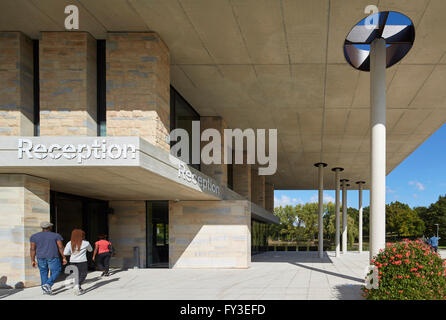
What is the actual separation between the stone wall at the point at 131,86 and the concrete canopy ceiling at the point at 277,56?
46 centimetres

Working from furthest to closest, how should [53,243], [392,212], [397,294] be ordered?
[392,212], [53,243], [397,294]

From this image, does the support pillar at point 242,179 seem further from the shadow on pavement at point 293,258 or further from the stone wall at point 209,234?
the stone wall at point 209,234

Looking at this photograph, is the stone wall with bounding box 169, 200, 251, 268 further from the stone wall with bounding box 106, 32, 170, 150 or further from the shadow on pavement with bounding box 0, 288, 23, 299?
the shadow on pavement with bounding box 0, 288, 23, 299

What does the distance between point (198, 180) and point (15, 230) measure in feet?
18.5

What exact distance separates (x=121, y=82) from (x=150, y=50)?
3.68 feet

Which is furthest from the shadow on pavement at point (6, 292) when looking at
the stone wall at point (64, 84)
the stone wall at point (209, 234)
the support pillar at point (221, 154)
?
the support pillar at point (221, 154)

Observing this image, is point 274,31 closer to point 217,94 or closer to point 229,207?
point 217,94

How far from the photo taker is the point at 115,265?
49.2ft

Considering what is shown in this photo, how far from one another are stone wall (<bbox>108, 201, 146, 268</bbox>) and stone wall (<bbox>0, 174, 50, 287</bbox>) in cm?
608

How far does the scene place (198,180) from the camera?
12398 millimetres

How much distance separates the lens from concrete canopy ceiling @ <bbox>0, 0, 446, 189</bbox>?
26.4 ft

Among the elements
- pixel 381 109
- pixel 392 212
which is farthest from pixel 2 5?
pixel 392 212

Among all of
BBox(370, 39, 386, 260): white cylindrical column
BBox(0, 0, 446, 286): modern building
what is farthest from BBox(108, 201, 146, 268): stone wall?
BBox(370, 39, 386, 260): white cylindrical column

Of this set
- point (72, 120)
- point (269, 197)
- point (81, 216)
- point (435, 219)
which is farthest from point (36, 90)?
point (435, 219)
